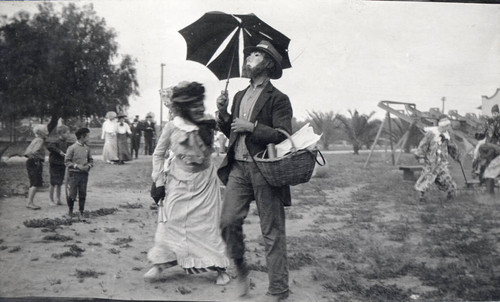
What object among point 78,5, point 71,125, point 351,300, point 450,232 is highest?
point 78,5

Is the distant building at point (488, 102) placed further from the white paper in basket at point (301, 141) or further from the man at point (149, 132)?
the man at point (149, 132)

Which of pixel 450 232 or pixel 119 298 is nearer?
pixel 119 298

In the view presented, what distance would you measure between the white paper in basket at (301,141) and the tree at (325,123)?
105cm

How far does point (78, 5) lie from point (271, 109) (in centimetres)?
209

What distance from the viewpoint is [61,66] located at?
13.8 feet

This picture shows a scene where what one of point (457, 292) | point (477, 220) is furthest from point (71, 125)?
point (477, 220)

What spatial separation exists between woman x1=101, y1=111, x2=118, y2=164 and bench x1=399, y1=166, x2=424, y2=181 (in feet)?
11.4

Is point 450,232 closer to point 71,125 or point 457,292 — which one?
point 457,292

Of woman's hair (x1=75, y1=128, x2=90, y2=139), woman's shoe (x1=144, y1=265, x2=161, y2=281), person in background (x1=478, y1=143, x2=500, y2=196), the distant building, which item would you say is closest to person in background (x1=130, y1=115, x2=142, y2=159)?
woman's hair (x1=75, y1=128, x2=90, y2=139)

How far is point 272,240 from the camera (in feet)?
10.9

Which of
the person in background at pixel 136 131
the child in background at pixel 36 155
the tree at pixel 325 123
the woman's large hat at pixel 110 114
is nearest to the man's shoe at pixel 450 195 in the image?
Result: the tree at pixel 325 123

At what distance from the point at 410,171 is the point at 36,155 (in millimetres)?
4341

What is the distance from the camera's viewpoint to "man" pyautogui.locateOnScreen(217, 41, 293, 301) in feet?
11.0

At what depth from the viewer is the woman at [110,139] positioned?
4.35m
